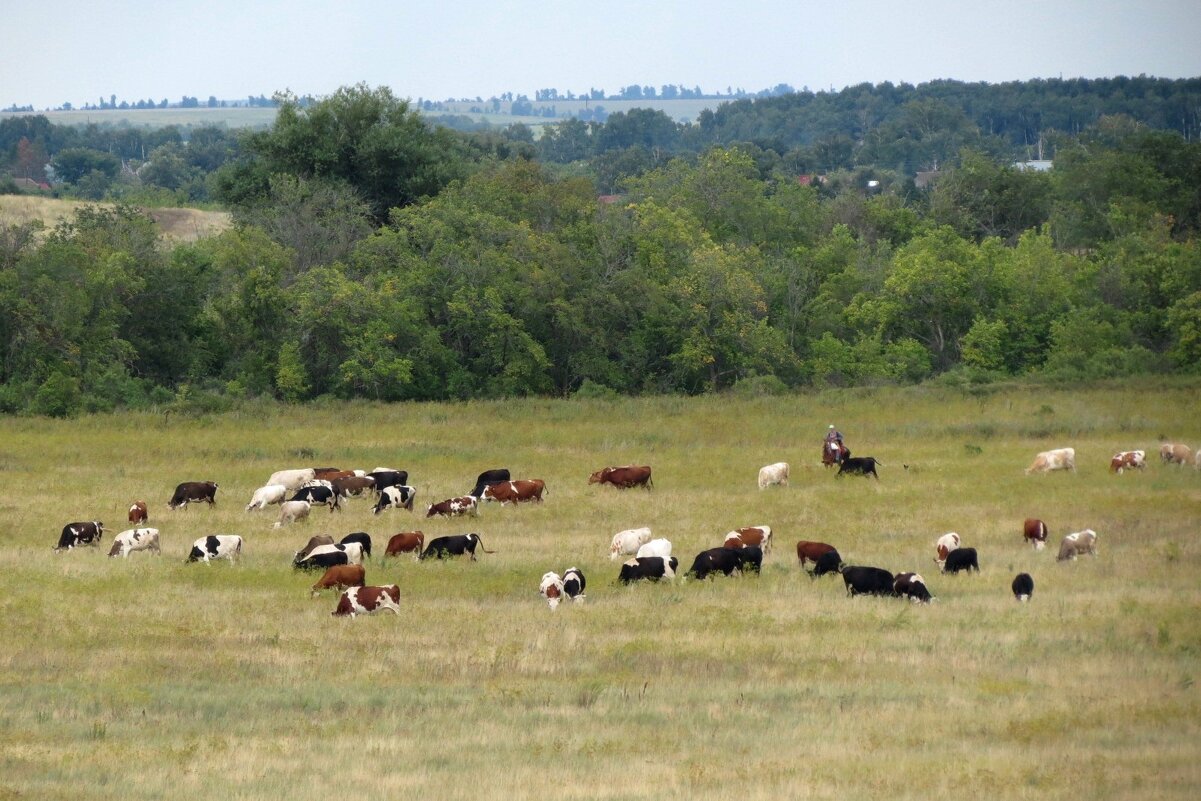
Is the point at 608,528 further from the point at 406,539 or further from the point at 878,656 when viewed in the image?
the point at 878,656

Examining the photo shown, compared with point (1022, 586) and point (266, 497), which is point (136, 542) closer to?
point (266, 497)

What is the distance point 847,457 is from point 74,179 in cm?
13820

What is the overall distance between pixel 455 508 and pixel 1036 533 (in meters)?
11.4

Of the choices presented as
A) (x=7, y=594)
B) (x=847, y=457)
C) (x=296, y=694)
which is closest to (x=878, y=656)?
(x=296, y=694)

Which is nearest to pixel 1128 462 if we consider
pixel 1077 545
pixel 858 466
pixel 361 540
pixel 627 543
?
pixel 858 466

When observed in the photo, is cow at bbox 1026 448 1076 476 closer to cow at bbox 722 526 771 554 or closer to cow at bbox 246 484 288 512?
cow at bbox 722 526 771 554

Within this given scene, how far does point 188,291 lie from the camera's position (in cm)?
5441

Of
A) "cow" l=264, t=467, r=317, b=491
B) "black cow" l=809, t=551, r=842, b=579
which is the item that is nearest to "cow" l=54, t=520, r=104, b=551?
"cow" l=264, t=467, r=317, b=491

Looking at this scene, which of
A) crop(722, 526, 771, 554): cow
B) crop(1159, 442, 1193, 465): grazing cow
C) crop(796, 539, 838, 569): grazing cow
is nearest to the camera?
crop(796, 539, 838, 569): grazing cow

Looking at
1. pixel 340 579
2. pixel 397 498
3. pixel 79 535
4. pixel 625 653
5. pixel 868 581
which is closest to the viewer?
pixel 625 653

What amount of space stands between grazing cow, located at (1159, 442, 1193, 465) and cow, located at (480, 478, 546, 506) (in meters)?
14.9

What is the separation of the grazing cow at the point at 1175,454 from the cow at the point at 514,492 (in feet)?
48.8

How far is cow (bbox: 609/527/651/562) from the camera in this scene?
2634 cm

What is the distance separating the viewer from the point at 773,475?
34.2 m
